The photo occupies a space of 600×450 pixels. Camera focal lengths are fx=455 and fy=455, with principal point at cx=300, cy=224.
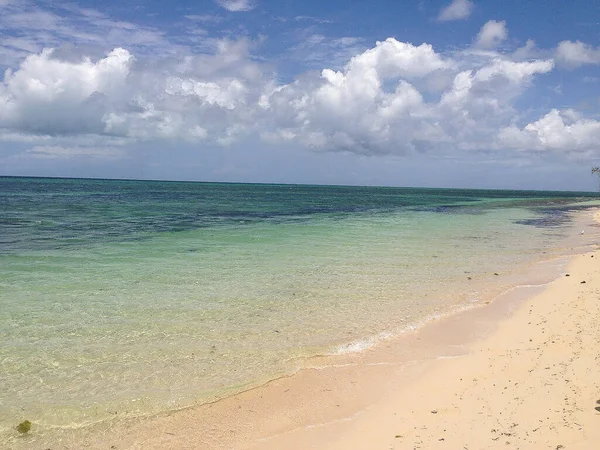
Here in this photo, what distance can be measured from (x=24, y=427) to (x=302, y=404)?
4007 mm

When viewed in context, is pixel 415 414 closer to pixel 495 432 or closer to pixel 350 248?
pixel 495 432

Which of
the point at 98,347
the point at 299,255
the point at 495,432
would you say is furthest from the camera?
the point at 299,255

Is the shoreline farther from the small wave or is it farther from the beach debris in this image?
the beach debris

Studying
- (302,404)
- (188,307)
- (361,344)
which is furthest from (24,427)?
(361,344)

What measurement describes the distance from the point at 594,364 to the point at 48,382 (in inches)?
361

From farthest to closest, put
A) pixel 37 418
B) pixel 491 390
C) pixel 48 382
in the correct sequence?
1. pixel 48 382
2. pixel 491 390
3. pixel 37 418

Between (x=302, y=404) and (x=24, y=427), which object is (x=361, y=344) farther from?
(x=24, y=427)

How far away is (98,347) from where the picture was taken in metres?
9.13

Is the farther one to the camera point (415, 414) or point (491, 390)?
point (491, 390)

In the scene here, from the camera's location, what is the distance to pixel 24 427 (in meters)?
6.44

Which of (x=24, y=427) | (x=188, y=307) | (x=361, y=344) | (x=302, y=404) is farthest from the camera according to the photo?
(x=188, y=307)

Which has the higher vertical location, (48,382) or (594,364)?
(594,364)

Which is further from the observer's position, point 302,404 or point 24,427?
point 302,404

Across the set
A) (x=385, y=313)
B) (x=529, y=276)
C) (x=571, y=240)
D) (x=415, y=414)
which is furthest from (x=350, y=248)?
(x=415, y=414)
